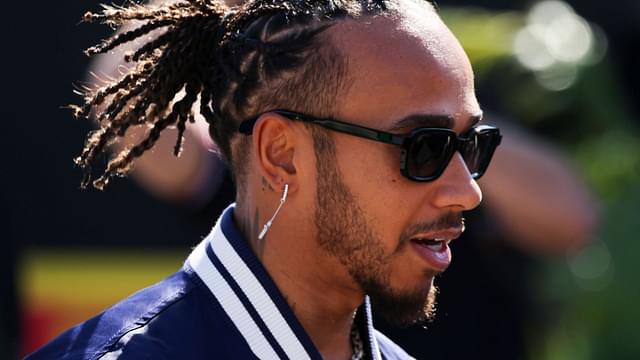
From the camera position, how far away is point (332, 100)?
8.84 ft

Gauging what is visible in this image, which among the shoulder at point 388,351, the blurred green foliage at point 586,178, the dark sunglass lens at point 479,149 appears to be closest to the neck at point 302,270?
the shoulder at point 388,351

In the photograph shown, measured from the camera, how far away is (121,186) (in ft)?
17.0

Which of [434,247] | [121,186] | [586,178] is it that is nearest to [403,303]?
[434,247]

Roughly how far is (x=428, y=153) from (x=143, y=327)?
0.69 metres

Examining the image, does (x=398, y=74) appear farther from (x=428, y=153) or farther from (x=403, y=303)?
(x=403, y=303)

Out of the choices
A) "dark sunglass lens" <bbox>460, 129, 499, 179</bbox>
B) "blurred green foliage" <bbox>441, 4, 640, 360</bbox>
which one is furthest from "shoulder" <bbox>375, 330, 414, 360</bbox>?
"blurred green foliage" <bbox>441, 4, 640, 360</bbox>

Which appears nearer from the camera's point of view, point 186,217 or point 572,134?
point 186,217

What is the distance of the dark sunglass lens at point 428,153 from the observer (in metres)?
2.63

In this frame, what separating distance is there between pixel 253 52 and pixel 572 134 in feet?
8.96

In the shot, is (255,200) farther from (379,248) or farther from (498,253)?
(498,253)

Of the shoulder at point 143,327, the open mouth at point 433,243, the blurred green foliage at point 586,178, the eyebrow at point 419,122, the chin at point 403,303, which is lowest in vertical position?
the blurred green foliage at point 586,178

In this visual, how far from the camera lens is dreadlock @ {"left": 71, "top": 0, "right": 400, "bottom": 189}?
8.93ft

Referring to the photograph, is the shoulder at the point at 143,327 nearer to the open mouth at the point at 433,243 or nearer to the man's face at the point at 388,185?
the man's face at the point at 388,185

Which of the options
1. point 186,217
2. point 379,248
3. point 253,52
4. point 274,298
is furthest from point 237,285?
point 186,217
